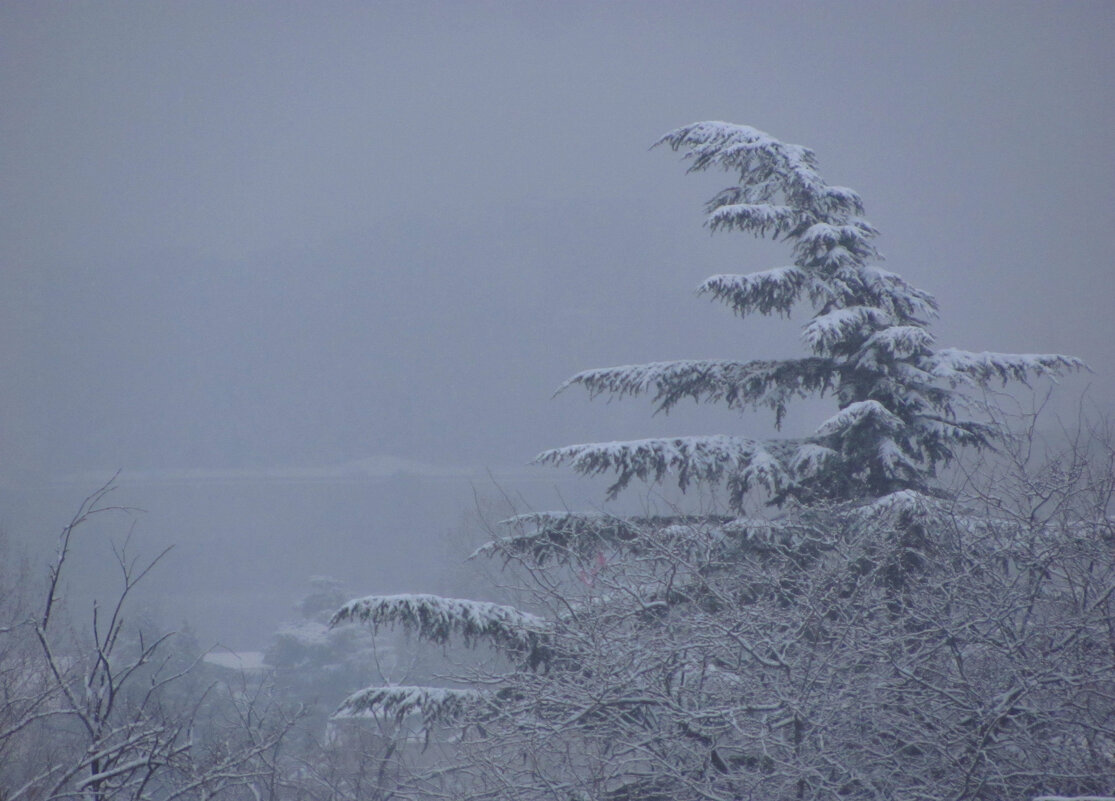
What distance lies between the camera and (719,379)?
806 cm

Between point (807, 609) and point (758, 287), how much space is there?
10.7 ft

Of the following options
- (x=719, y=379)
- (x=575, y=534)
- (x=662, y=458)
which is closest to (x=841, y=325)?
(x=719, y=379)

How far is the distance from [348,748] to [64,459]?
17991cm

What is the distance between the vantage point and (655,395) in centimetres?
816

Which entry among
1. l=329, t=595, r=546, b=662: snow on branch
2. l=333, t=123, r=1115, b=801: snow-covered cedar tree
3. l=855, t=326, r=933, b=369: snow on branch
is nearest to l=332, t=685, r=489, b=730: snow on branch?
l=333, t=123, r=1115, b=801: snow-covered cedar tree

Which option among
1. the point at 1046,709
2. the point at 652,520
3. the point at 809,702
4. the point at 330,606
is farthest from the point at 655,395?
the point at 330,606

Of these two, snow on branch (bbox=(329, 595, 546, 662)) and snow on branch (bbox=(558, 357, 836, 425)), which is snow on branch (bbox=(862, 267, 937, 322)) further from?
snow on branch (bbox=(329, 595, 546, 662))

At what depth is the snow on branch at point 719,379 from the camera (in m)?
8.03

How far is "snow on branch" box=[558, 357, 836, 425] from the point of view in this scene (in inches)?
316

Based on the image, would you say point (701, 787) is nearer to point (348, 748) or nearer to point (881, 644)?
point (881, 644)

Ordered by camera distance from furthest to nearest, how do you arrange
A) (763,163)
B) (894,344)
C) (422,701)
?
1. (763,163)
2. (894,344)
3. (422,701)

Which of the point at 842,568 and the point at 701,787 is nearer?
the point at 701,787

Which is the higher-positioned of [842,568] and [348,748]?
[842,568]

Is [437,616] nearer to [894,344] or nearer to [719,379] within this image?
[719,379]
